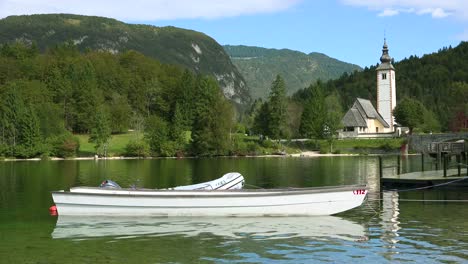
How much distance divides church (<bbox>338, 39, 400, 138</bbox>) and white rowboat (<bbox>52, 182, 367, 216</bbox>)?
372ft

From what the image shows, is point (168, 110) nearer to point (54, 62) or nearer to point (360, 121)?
point (54, 62)

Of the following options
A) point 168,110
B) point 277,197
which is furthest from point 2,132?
point 277,197

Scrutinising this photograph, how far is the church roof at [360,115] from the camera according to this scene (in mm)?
138500

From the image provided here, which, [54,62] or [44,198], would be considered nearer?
[44,198]

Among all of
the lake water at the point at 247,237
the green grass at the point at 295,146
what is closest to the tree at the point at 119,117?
the green grass at the point at 295,146

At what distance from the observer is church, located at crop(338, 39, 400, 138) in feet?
457

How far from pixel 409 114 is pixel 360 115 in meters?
12.4

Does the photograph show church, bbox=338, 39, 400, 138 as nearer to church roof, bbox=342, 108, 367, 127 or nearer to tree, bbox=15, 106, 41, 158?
church roof, bbox=342, 108, 367, 127

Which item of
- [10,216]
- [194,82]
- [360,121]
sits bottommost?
[10,216]

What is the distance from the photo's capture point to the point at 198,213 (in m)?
27.0

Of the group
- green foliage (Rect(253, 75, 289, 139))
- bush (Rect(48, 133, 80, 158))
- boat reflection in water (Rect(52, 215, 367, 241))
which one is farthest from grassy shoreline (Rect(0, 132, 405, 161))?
boat reflection in water (Rect(52, 215, 367, 241))

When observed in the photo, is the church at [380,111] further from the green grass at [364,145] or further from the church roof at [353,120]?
the green grass at [364,145]

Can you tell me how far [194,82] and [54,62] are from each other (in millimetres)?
42795

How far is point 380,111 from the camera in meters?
148
